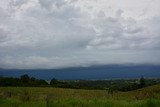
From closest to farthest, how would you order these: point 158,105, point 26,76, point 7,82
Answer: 1. point 158,105
2. point 7,82
3. point 26,76

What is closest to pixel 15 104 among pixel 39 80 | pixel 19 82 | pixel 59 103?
pixel 59 103

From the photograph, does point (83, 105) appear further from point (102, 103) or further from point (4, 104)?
point (4, 104)

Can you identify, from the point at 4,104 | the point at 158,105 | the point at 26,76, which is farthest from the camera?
the point at 26,76

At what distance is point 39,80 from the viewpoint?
10325 cm

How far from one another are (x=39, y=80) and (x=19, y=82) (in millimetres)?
11202

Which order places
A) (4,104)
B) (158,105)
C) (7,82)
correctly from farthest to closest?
(7,82), (4,104), (158,105)

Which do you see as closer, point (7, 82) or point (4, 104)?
point (4, 104)

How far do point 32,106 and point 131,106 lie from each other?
5.37 metres

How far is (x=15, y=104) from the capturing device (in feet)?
70.2

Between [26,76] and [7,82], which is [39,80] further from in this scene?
[7,82]

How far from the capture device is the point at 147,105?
20.6 meters

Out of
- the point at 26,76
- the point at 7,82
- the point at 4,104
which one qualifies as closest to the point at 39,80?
the point at 26,76

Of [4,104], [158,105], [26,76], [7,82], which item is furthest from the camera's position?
[26,76]

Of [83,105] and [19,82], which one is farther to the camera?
[19,82]
